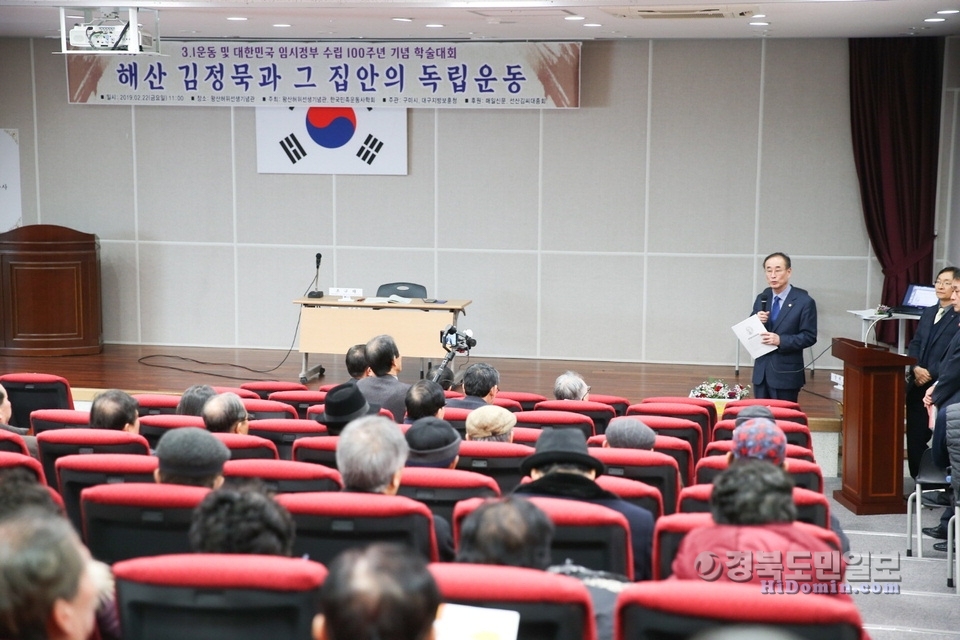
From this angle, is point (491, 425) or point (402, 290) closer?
point (491, 425)

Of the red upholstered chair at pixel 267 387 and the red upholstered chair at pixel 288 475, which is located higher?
the red upholstered chair at pixel 288 475

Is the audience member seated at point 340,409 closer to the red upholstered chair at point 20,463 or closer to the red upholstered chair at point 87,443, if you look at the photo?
the red upholstered chair at point 87,443

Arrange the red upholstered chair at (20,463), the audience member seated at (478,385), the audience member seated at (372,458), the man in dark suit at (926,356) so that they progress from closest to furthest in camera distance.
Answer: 1. the audience member seated at (372,458)
2. the red upholstered chair at (20,463)
3. the audience member seated at (478,385)
4. the man in dark suit at (926,356)

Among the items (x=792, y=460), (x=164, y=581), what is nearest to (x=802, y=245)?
(x=792, y=460)

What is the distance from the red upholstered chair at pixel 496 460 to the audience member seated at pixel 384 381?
5.35ft

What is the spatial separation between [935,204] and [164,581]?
31.2 feet

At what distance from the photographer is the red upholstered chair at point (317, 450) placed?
13.6 feet

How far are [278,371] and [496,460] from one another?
633 cm

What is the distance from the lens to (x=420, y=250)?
11.0 meters

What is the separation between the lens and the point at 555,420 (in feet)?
17.1

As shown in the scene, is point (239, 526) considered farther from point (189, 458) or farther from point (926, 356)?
point (926, 356)

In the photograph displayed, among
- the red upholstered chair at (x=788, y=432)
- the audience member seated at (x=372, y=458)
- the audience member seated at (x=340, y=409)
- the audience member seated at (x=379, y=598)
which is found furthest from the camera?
the red upholstered chair at (x=788, y=432)

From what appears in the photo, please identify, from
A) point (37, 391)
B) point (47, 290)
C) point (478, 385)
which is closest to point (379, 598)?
point (478, 385)

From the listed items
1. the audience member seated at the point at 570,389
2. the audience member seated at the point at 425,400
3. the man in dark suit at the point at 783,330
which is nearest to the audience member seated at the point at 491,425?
the audience member seated at the point at 425,400
